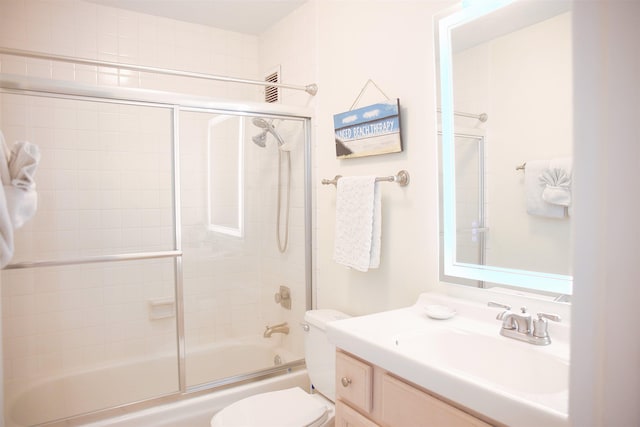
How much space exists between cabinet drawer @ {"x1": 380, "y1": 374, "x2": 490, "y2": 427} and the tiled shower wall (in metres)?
1.27

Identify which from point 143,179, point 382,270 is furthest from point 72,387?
point 382,270

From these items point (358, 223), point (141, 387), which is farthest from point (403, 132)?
point (141, 387)

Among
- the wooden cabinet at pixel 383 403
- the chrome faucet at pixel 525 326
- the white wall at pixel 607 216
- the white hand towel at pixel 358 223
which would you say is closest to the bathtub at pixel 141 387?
the white hand towel at pixel 358 223

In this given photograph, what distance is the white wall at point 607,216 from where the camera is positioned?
0.38 metres

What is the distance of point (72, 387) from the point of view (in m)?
1.97

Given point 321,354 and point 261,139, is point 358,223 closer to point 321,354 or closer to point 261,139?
point 321,354

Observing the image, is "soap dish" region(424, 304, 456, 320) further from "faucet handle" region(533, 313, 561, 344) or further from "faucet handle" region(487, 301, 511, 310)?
"faucet handle" region(533, 313, 561, 344)

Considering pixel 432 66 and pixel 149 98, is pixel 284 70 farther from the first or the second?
pixel 432 66

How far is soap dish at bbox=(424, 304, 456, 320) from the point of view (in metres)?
1.34

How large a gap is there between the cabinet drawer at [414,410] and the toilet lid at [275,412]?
58 cm

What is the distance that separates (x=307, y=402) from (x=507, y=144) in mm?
1301

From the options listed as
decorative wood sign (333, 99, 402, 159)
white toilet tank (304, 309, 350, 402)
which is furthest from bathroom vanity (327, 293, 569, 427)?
decorative wood sign (333, 99, 402, 159)

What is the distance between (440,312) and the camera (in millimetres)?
1354

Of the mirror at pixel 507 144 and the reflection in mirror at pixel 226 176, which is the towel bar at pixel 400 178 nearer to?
the mirror at pixel 507 144
